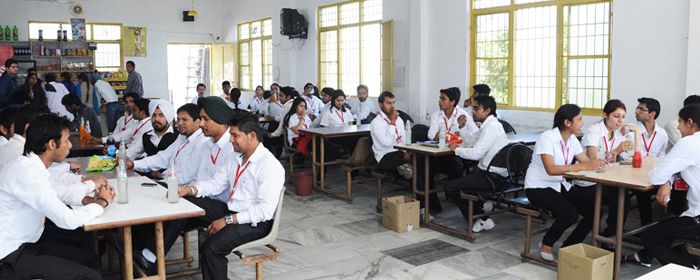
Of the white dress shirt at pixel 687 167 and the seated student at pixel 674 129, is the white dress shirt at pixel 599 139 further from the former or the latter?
the white dress shirt at pixel 687 167

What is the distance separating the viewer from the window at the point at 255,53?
14.2 meters

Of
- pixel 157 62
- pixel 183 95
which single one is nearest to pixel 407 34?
pixel 157 62

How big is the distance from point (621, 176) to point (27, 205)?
3411mm

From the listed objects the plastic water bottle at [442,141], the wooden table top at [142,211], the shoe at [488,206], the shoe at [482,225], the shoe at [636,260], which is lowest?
the shoe at [636,260]

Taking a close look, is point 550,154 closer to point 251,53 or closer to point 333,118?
point 333,118

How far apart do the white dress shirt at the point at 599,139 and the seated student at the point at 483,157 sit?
622 mm

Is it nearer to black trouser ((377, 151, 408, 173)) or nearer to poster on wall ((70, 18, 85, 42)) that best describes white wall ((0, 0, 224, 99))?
poster on wall ((70, 18, 85, 42))

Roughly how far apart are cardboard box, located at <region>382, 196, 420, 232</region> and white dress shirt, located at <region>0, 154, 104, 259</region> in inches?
115

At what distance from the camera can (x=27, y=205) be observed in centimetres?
285

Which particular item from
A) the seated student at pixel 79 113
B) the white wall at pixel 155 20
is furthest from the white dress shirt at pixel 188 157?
the white wall at pixel 155 20

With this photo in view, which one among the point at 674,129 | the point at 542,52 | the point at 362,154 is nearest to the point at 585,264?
the point at 674,129

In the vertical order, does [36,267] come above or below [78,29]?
below

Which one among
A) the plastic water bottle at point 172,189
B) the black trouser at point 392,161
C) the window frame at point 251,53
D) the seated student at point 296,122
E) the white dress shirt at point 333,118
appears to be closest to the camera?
the plastic water bottle at point 172,189

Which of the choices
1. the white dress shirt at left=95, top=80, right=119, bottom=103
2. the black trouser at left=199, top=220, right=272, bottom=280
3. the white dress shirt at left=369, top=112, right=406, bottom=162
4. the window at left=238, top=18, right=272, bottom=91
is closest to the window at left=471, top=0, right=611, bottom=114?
the white dress shirt at left=369, top=112, right=406, bottom=162
